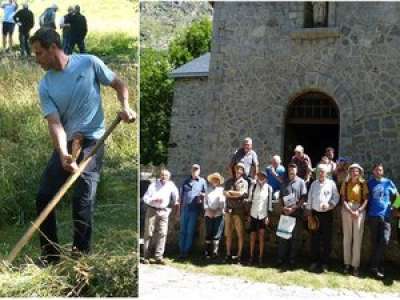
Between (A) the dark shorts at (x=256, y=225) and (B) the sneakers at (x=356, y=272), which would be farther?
(A) the dark shorts at (x=256, y=225)

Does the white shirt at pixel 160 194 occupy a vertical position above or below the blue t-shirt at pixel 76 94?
below

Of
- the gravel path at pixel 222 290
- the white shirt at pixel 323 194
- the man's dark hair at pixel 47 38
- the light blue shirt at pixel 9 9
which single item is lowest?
the gravel path at pixel 222 290

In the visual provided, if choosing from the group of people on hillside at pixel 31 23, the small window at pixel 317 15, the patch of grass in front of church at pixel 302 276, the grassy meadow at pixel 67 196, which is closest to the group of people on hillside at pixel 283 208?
the patch of grass in front of church at pixel 302 276

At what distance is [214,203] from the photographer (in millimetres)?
6938

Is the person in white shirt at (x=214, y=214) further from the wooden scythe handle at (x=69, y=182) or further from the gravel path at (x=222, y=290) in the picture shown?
the wooden scythe handle at (x=69, y=182)

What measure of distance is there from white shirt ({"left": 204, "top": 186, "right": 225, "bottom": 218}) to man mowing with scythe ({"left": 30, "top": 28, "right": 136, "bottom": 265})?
9.35 ft

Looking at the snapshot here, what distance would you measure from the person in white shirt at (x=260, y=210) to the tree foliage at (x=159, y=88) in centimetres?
1215

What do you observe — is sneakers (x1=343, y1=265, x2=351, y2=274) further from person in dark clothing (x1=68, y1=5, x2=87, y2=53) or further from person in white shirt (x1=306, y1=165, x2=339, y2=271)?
person in dark clothing (x1=68, y1=5, x2=87, y2=53)

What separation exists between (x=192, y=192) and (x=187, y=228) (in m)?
0.44

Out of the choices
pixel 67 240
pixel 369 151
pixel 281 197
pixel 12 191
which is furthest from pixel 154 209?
pixel 369 151

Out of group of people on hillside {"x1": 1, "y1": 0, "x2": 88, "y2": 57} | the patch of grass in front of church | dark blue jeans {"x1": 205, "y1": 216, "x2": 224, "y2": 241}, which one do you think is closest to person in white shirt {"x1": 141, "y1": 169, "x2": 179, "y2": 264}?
the patch of grass in front of church

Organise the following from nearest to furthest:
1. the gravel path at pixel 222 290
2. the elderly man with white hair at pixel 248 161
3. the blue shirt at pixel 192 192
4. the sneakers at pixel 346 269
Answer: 1. the gravel path at pixel 222 290
2. the sneakers at pixel 346 269
3. the blue shirt at pixel 192 192
4. the elderly man with white hair at pixel 248 161

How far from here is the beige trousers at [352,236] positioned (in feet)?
21.1

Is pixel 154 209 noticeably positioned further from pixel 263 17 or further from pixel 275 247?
pixel 263 17
